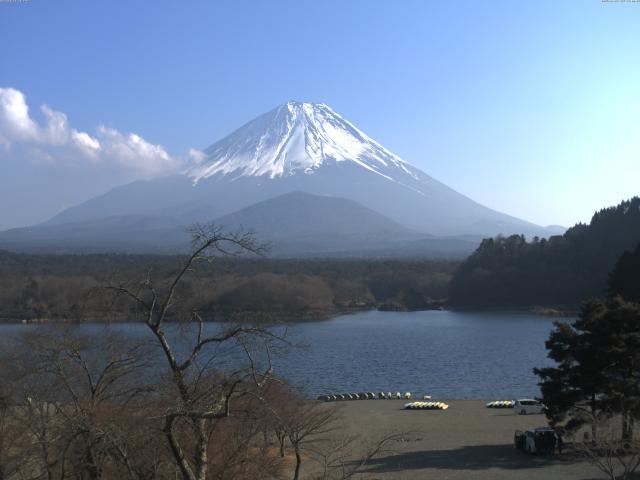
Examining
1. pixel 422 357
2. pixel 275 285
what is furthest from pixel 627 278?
pixel 275 285

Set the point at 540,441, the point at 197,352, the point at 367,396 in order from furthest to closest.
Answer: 1. the point at 367,396
2. the point at 540,441
3. the point at 197,352

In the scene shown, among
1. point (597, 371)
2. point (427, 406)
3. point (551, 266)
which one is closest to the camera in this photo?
point (597, 371)

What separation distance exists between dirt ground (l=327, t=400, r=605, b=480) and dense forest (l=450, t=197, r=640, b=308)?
2481 cm

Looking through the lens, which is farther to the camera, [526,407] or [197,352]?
[526,407]

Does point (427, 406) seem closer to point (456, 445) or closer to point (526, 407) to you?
point (526, 407)

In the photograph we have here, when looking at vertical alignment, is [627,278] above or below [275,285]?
above

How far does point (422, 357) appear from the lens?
22297 millimetres

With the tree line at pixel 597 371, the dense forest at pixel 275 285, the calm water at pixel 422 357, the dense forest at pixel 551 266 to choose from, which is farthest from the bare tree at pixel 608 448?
the dense forest at pixel 551 266

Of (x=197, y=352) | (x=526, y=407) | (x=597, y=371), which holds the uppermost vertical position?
(x=197, y=352)

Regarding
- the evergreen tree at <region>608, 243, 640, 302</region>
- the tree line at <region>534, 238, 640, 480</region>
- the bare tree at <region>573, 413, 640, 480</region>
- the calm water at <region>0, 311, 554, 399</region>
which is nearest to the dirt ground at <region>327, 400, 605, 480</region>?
the bare tree at <region>573, 413, 640, 480</region>

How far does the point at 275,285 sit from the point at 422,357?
55.6 ft

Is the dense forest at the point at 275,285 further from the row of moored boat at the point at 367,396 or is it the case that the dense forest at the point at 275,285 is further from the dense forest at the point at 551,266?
the row of moored boat at the point at 367,396

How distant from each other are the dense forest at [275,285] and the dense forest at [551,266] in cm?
337

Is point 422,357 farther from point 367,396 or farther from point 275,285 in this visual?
point 275,285
